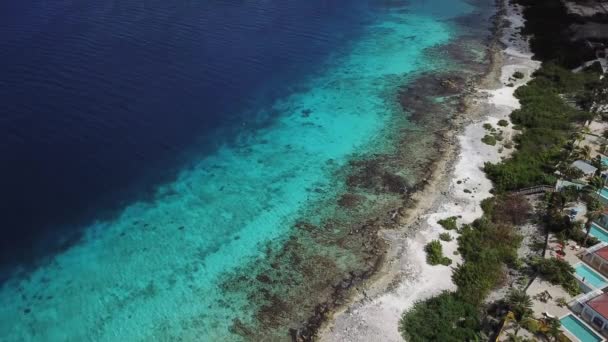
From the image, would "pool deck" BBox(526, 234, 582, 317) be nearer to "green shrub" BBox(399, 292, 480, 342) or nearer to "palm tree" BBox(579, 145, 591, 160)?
"green shrub" BBox(399, 292, 480, 342)

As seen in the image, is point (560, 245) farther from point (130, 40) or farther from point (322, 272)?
point (130, 40)

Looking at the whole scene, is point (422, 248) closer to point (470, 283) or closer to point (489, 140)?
point (470, 283)

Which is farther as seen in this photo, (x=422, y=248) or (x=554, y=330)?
(x=422, y=248)

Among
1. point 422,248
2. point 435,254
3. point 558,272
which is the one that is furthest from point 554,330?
point 422,248

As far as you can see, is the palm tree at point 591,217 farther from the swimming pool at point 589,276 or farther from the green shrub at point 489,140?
the green shrub at point 489,140

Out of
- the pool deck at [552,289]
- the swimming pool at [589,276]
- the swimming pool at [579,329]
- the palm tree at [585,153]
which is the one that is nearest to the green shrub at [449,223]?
the pool deck at [552,289]

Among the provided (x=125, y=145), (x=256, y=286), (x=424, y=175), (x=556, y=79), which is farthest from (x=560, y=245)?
(x=125, y=145)
